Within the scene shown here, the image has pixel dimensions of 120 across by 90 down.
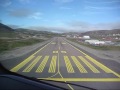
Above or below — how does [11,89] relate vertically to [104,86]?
above

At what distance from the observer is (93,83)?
718 centimetres

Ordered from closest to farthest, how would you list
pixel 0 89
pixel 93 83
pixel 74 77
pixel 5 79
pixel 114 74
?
1. pixel 0 89
2. pixel 5 79
3. pixel 93 83
4. pixel 74 77
5. pixel 114 74

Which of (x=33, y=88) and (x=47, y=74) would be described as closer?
(x=33, y=88)

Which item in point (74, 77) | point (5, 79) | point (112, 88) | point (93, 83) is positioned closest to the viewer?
point (5, 79)

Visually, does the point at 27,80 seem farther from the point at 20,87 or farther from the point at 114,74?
the point at 114,74

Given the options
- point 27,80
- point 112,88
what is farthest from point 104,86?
point 27,80

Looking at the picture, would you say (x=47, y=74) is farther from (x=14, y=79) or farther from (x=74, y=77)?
(x=14, y=79)

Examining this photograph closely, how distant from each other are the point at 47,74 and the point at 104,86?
2.81 meters

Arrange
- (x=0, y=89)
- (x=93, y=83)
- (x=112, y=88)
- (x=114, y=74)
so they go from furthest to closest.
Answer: (x=114, y=74)
(x=93, y=83)
(x=112, y=88)
(x=0, y=89)

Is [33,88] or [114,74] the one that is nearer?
[33,88]

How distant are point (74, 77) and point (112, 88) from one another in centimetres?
192

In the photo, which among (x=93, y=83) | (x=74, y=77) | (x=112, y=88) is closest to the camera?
(x=112, y=88)

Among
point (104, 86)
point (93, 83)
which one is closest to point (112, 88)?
point (104, 86)

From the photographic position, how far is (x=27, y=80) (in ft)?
8.68
